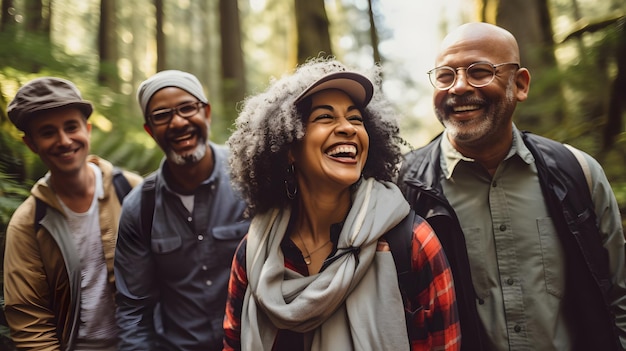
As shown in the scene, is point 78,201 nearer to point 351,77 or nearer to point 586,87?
point 351,77

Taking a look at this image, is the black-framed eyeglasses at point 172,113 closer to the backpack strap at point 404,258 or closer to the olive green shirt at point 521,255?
the backpack strap at point 404,258

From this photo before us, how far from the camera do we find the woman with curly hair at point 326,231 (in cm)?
227

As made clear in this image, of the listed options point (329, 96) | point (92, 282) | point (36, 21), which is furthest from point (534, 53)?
point (36, 21)

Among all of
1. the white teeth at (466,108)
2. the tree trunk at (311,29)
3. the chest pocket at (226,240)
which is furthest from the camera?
the tree trunk at (311,29)

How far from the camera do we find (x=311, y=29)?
7.38 meters

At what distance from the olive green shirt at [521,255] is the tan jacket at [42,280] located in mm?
2741

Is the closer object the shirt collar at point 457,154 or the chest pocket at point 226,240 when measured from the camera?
the shirt collar at point 457,154

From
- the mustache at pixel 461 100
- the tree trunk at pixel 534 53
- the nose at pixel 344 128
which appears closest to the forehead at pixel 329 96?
the nose at pixel 344 128

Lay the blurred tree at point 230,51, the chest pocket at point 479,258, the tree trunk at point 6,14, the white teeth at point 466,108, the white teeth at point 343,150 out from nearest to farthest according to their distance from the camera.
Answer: the white teeth at point 343,150, the chest pocket at point 479,258, the white teeth at point 466,108, the tree trunk at point 6,14, the blurred tree at point 230,51

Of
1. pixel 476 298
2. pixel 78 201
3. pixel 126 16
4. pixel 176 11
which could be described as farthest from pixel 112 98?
pixel 176 11

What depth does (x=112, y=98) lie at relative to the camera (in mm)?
6883

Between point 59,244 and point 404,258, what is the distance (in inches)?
102

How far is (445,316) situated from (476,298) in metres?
0.48

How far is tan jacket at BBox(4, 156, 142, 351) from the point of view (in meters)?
3.28
